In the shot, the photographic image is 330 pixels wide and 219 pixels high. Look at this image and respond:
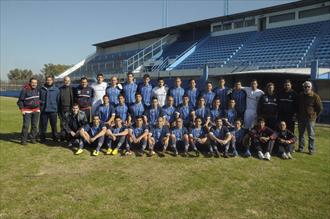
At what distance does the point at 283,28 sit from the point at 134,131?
2002 cm

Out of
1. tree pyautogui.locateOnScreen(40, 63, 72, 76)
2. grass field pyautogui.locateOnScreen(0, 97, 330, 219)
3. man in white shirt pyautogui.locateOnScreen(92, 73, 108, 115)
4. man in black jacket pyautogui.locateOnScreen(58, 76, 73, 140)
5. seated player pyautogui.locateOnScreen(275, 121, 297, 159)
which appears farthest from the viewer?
tree pyautogui.locateOnScreen(40, 63, 72, 76)

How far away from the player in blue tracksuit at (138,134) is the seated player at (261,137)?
2.62 m

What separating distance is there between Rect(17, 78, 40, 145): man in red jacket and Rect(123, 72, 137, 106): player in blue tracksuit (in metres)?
2.43

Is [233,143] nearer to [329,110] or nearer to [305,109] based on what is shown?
[305,109]

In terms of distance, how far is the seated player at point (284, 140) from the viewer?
8328 millimetres

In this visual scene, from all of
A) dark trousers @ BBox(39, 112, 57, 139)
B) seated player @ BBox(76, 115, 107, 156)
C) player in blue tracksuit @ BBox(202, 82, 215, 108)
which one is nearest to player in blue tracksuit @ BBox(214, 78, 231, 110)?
player in blue tracksuit @ BBox(202, 82, 215, 108)

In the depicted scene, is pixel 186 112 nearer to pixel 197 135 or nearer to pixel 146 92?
pixel 197 135

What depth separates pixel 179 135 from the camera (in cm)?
841

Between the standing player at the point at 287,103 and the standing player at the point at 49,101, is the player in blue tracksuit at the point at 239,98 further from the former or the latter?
the standing player at the point at 49,101

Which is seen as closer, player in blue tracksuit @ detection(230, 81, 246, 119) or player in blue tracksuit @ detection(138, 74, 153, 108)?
player in blue tracksuit @ detection(230, 81, 246, 119)

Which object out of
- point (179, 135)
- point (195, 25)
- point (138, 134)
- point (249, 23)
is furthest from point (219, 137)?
point (195, 25)

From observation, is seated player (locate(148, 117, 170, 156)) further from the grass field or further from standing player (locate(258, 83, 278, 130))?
standing player (locate(258, 83, 278, 130))

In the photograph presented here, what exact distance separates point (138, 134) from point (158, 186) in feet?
8.98

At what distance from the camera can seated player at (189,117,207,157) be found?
8.33 meters
